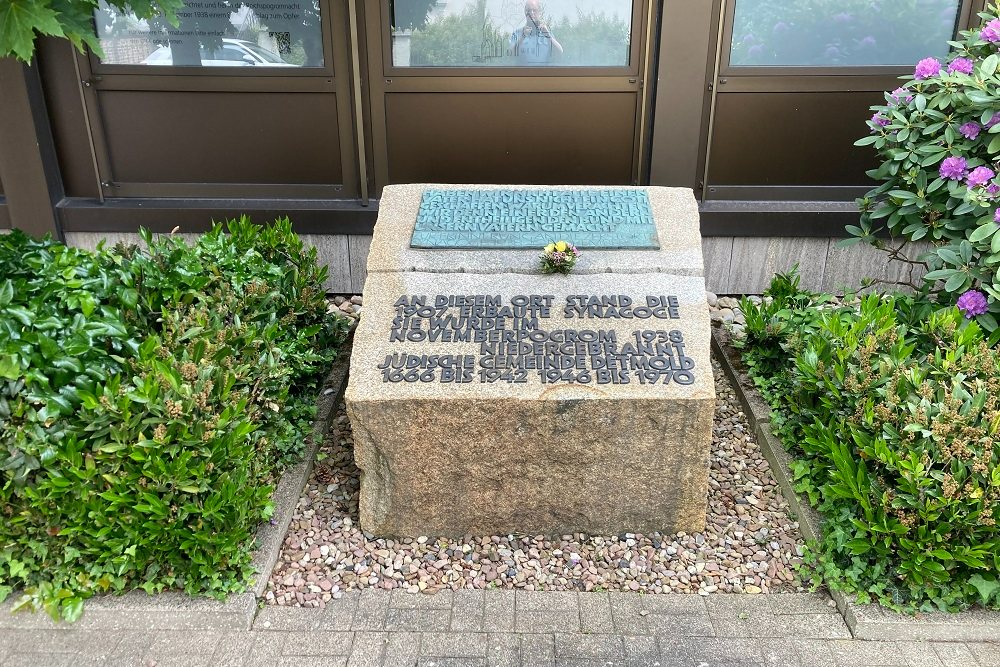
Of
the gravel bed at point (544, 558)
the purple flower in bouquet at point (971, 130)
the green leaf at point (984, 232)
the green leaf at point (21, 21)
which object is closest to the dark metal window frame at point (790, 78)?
the purple flower in bouquet at point (971, 130)

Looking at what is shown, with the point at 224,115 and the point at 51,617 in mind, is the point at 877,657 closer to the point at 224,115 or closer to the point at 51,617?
the point at 51,617

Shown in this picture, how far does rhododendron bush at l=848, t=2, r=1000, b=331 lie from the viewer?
348 cm

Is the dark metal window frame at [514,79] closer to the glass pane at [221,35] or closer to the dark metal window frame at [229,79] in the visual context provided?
the dark metal window frame at [229,79]

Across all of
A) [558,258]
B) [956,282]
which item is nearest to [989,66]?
[956,282]

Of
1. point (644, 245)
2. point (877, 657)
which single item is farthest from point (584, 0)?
point (877, 657)

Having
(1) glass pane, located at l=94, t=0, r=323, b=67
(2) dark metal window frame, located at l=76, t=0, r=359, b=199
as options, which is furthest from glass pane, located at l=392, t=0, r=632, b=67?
(1) glass pane, located at l=94, t=0, r=323, b=67

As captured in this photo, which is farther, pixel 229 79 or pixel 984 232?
pixel 229 79

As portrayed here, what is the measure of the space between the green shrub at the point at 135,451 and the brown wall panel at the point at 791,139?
3.25m

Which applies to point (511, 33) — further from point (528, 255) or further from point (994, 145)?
point (994, 145)

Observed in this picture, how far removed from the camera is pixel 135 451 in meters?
2.70

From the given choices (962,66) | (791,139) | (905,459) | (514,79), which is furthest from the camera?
(791,139)

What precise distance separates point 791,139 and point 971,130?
1.49 metres

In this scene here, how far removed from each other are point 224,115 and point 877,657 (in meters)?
4.60

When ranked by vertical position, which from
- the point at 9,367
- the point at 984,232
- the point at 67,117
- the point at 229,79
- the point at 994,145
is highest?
the point at 229,79
